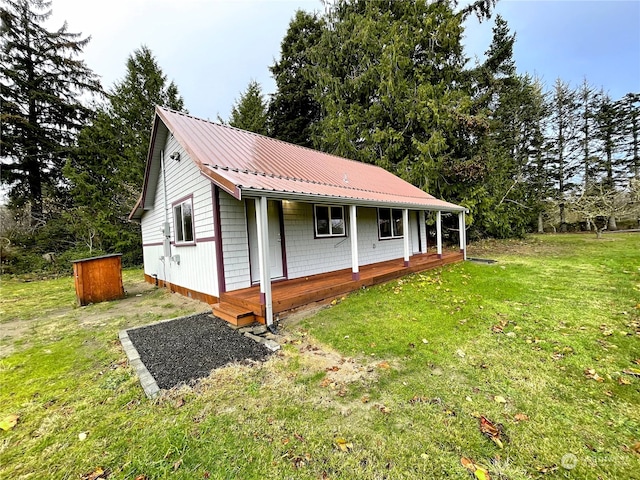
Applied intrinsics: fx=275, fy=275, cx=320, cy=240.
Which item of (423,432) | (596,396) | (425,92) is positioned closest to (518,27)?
(425,92)

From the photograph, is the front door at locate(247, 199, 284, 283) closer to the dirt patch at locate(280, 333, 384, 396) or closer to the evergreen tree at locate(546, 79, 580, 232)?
the dirt patch at locate(280, 333, 384, 396)

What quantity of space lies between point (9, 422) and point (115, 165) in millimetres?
15650

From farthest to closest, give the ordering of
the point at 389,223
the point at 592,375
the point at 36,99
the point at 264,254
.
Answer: the point at 36,99, the point at 389,223, the point at 264,254, the point at 592,375

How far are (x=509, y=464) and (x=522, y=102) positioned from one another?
25.6 meters

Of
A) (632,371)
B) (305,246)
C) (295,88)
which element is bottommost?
(632,371)

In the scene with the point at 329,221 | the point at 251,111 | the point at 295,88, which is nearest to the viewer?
the point at 329,221

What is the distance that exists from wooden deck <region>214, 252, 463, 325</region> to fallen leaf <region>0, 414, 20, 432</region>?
8.78 ft

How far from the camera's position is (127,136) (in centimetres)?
1475

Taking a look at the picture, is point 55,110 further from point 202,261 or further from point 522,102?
point 522,102

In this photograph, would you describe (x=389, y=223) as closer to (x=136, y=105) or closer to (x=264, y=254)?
(x=264, y=254)

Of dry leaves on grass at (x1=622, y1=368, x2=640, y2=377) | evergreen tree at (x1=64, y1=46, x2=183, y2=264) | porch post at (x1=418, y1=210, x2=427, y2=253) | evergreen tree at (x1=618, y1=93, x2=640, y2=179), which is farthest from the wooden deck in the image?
evergreen tree at (x1=618, y1=93, x2=640, y2=179)

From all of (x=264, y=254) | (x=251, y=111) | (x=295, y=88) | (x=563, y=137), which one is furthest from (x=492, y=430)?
(x=563, y=137)

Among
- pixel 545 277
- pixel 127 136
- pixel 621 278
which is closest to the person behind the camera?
pixel 621 278

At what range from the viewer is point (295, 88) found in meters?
19.0
